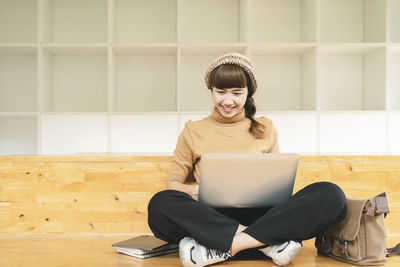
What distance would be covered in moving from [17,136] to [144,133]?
0.92m

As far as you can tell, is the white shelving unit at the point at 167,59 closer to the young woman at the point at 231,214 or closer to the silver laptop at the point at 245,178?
the young woman at the point at 231,214

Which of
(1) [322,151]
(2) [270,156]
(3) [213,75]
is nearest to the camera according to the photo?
(2) [270,156]

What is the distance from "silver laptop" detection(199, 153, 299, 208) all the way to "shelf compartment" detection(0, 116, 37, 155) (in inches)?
70.9

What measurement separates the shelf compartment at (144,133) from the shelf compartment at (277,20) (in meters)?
0.85

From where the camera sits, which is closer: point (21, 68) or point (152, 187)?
point (152, 187)

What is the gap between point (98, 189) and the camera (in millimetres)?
1878

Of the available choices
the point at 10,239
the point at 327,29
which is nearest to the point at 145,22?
the point at 327,29

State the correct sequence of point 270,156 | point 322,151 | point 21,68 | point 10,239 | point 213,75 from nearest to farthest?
point 270,156, point 213,75, point 10,239, point 322,151, point 21,68

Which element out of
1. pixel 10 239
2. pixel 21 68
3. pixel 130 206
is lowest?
pixel 10 239

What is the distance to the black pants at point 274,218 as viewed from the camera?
140 centimetres

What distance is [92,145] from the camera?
8.64 feet

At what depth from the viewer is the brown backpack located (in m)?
1.42

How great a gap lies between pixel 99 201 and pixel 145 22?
1439 mm

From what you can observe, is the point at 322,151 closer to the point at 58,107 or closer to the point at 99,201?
the point at 99,201
